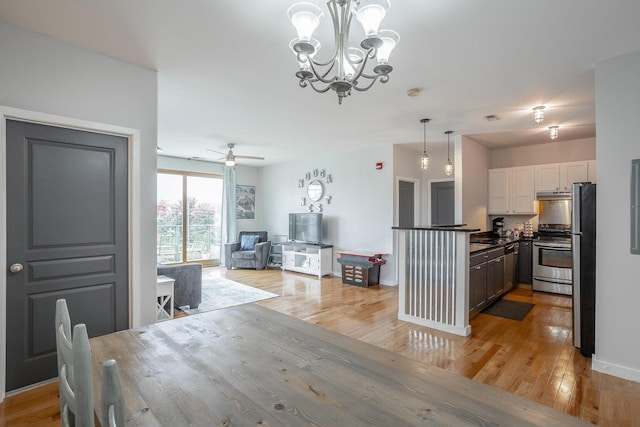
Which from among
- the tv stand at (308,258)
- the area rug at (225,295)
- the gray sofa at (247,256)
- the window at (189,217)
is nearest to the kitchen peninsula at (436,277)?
the area rug at (225,295)

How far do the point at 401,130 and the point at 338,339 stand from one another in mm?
4150

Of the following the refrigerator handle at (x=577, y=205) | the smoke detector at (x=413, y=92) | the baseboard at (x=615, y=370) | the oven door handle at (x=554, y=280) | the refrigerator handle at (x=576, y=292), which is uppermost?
the smoke detector at (x=413, y=92)

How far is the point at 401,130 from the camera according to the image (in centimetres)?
496

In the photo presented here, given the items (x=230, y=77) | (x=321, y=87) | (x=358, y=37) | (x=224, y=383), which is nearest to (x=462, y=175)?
(x=321, y=87)

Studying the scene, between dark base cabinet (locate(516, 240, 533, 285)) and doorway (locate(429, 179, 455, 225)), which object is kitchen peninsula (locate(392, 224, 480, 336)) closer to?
dark base cabinet (locate(516, 240, 533, 285))

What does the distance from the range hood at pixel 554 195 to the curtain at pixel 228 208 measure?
257 inches

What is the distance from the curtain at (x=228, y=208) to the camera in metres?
8.04

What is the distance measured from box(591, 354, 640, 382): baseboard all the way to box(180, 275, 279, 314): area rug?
3876 millimetres

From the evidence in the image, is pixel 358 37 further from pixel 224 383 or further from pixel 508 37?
pixel 224 383

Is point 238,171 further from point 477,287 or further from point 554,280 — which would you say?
point 554,280

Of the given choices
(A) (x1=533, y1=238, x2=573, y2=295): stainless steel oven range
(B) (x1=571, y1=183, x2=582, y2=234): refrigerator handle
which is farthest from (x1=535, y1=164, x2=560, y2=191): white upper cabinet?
(B) (x1=571, y1=183, x2=582, y2=234): refrigerator handle

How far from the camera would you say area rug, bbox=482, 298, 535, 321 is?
4133mm

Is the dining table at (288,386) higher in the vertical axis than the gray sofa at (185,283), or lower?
higher

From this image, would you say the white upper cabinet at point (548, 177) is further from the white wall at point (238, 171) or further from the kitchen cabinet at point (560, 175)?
the white wall at point (238, 171)
